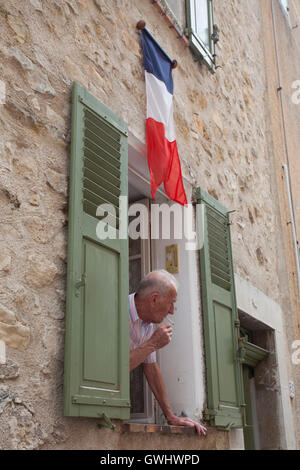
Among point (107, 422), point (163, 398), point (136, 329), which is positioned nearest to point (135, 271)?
point (136, 329)

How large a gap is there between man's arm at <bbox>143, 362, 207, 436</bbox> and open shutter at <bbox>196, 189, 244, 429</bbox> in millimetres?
255

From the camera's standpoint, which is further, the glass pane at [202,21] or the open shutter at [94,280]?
the glass pane at [202,21]

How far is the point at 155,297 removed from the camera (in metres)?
3.73

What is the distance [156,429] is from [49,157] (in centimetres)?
178

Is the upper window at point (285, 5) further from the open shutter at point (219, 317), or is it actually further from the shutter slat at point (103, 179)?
the shutter slat at point (103, 179)

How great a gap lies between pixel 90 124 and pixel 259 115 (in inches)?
163

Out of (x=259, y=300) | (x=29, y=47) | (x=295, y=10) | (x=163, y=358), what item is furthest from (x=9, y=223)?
(x=295, y=10)

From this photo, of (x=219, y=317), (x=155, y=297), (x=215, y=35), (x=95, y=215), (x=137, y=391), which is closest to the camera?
(x=95, y=215)

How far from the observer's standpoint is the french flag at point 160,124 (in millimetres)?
4117

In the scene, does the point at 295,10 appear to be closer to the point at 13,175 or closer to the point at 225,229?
the point at 225,229

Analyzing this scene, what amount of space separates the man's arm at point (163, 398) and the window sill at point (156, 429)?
0.05 metres

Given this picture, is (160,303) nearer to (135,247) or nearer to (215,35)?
(135,247)

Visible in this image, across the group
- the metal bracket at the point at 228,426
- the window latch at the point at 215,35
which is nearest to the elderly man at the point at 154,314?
the metal bracket at the point at 228,426

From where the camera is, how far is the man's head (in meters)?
3.73
